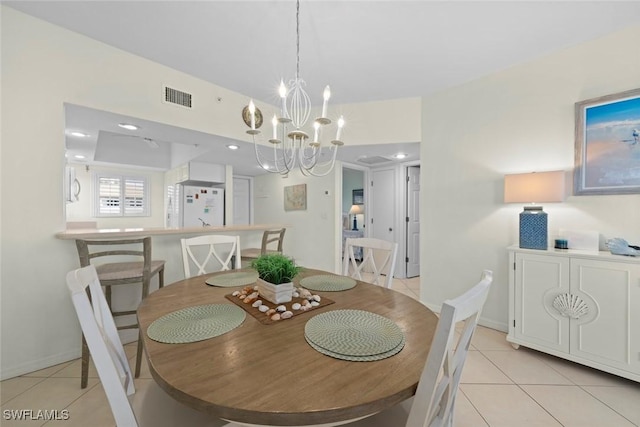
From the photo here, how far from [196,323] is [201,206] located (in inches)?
163

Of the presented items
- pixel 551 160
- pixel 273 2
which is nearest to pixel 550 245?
pixel 551 160

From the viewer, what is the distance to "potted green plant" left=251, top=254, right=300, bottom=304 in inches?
47.8

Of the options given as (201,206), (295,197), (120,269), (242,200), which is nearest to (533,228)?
(120,269)

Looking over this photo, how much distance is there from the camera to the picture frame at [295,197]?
15.4 feet

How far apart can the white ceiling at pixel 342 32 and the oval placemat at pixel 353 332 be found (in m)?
1.93

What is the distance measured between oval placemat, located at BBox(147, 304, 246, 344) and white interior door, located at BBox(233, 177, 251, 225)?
194 inches

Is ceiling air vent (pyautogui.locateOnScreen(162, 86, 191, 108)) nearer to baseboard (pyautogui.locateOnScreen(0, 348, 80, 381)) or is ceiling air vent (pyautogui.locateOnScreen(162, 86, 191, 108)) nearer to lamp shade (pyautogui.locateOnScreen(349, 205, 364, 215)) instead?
baseboard (pyautogui.locateOnScreen(0, 348, 80, 381))

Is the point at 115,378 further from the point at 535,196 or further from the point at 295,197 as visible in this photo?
the point at 295,197

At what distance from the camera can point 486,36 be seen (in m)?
2.02

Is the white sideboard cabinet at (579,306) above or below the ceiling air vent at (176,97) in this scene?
below

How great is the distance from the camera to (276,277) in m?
1.22

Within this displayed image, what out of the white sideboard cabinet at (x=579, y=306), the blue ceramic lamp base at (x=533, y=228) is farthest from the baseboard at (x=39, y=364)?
the blue ceramic lamp base at (x=533, y=228)

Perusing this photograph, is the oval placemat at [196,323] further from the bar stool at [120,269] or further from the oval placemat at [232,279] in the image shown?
the bar stool at [120,269]

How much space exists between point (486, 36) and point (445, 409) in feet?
8.33
